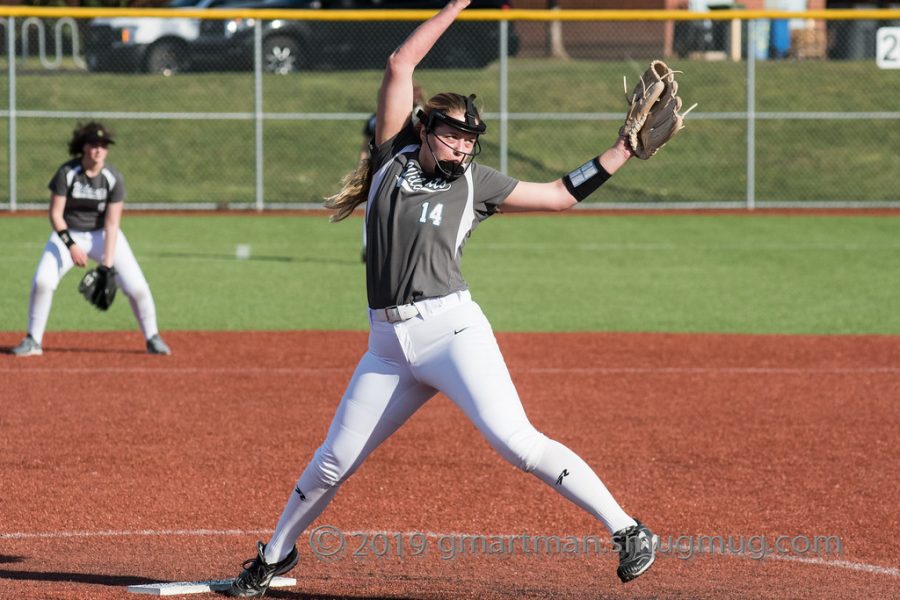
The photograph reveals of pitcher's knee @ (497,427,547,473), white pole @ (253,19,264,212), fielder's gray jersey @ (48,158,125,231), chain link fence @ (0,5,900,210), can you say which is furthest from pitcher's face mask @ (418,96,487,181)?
chain link fence @ (0,5,900,210)

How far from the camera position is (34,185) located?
25.4 meters

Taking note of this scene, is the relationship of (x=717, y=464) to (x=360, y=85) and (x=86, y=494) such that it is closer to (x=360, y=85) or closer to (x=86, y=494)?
(x=86, y=494)

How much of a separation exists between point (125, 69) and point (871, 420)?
889 inches

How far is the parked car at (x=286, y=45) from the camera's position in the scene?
28.5 meters

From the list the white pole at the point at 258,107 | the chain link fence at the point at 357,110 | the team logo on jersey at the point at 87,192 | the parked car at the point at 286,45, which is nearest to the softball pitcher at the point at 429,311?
the team logo on jersey at the point at 87,192

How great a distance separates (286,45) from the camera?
29.2 metres

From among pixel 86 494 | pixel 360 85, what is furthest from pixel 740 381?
pixel 360 85

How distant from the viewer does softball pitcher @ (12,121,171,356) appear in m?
11.4

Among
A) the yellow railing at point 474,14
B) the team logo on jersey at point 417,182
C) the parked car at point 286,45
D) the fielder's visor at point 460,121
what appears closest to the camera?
the fielder's visor at point 460,121

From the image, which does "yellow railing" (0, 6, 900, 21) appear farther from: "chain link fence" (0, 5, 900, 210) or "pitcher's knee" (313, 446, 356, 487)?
"pitcher's knee" (313, 446, 356, 487)

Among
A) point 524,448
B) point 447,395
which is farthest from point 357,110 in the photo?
point 524,448

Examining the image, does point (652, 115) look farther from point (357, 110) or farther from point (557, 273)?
point (357, 110)

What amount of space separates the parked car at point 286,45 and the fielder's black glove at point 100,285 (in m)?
16.9

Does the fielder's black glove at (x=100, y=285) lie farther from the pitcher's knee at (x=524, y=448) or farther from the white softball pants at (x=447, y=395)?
the pitcher's knee at (x=524, y=448)
